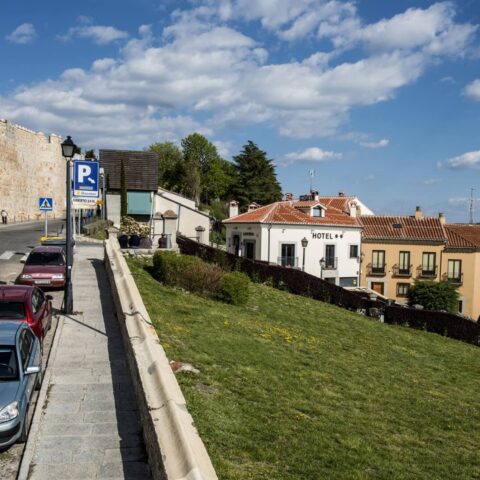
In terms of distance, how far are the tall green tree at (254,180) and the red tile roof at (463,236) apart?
30850 millimetres

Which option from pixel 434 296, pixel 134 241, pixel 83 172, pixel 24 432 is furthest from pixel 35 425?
pixel 434 296

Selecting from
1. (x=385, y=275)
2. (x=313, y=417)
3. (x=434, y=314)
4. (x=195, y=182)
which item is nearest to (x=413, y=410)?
(x=313, y=417)

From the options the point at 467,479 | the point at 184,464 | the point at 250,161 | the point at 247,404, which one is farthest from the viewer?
the point at 250,161

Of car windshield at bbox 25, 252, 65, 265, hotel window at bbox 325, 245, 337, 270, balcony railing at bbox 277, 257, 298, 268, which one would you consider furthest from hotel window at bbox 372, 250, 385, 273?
car windshield at bbox 25, 252, 65, 265

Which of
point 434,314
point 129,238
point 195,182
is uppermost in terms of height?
point 195,182

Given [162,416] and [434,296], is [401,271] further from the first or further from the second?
[162,416]

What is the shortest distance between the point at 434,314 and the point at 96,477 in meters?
21.5

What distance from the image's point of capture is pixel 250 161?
252ft

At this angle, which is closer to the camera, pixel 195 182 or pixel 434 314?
pixel 434 314

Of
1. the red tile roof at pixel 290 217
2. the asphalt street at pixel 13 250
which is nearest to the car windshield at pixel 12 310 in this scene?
the asphalt street at pixel 13 250

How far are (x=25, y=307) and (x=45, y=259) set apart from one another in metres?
7.45

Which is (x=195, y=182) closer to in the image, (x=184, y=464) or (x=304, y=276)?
(x=304, y=276)

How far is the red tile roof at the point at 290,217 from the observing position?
4231 cm

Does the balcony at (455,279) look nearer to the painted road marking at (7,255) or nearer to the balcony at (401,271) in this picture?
the balcony at (401,271)
